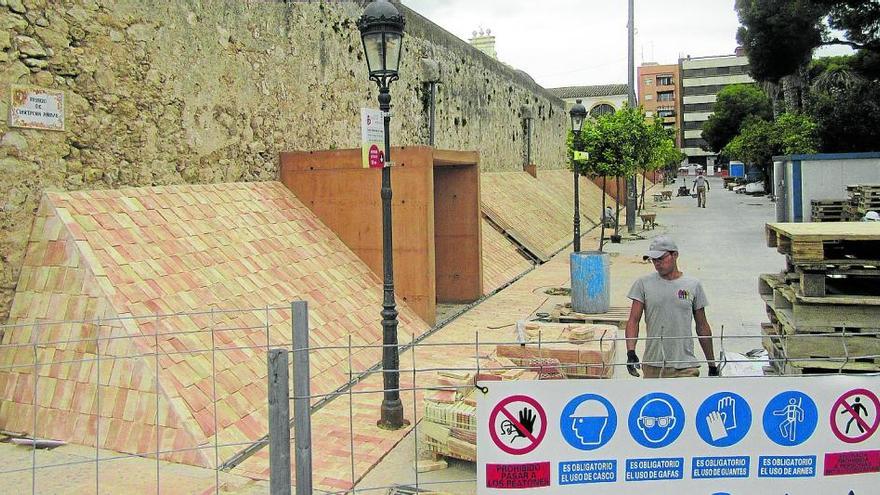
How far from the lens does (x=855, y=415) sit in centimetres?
325

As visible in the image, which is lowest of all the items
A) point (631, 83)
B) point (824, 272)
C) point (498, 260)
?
point (498, 260)

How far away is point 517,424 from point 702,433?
2.85ft

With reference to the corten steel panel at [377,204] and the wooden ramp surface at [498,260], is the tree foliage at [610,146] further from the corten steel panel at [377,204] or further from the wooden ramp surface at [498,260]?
the corten steel panel at [377,204]

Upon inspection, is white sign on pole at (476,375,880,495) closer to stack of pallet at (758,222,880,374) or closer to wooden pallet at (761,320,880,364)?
stack of pallet at (758,222,880,374)

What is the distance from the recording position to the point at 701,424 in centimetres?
325

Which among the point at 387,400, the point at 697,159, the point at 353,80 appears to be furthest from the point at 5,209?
the point at 697,159

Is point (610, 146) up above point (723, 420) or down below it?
above

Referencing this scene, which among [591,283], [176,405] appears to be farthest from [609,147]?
[176,405]

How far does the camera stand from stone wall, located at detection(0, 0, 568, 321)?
6223 mm

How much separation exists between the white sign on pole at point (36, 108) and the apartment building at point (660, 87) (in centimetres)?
9099

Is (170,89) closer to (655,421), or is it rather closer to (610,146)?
(655,421)

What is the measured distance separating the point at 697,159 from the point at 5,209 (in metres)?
96.0

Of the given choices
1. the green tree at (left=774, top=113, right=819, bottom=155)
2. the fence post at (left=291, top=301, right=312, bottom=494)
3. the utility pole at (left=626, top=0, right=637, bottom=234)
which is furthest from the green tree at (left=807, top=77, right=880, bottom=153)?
the fence post at (left=291, top=301, right=312, bottom=494)

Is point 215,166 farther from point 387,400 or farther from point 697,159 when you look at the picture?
point 697,159
